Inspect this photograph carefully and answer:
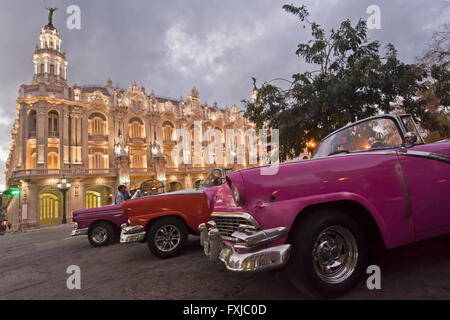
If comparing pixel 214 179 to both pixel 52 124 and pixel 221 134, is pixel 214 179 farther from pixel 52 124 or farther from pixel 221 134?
pixel 221 134

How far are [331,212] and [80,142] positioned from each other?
31687 mm

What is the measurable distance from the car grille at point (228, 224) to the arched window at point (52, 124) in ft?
101

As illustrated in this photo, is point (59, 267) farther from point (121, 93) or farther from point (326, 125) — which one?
point (121, 93)

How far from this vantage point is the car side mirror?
8.30 ft

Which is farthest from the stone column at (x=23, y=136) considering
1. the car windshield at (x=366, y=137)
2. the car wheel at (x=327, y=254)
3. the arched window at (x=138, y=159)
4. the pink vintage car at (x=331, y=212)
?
the car wheel at (x=327, y=254)

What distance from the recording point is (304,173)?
2211 millimetres

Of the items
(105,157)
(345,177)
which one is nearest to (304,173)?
(345,177)

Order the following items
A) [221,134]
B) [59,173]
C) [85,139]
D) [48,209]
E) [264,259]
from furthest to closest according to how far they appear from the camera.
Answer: [221,134]
[85,139]
[48,209]
[59,173]
[264,259]

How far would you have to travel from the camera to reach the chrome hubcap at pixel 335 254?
2.21m

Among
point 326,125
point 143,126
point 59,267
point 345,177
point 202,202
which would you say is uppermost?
point 143,126

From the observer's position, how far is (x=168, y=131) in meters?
35.9

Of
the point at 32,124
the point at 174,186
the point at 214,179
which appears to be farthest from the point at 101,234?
the point at 174,186
